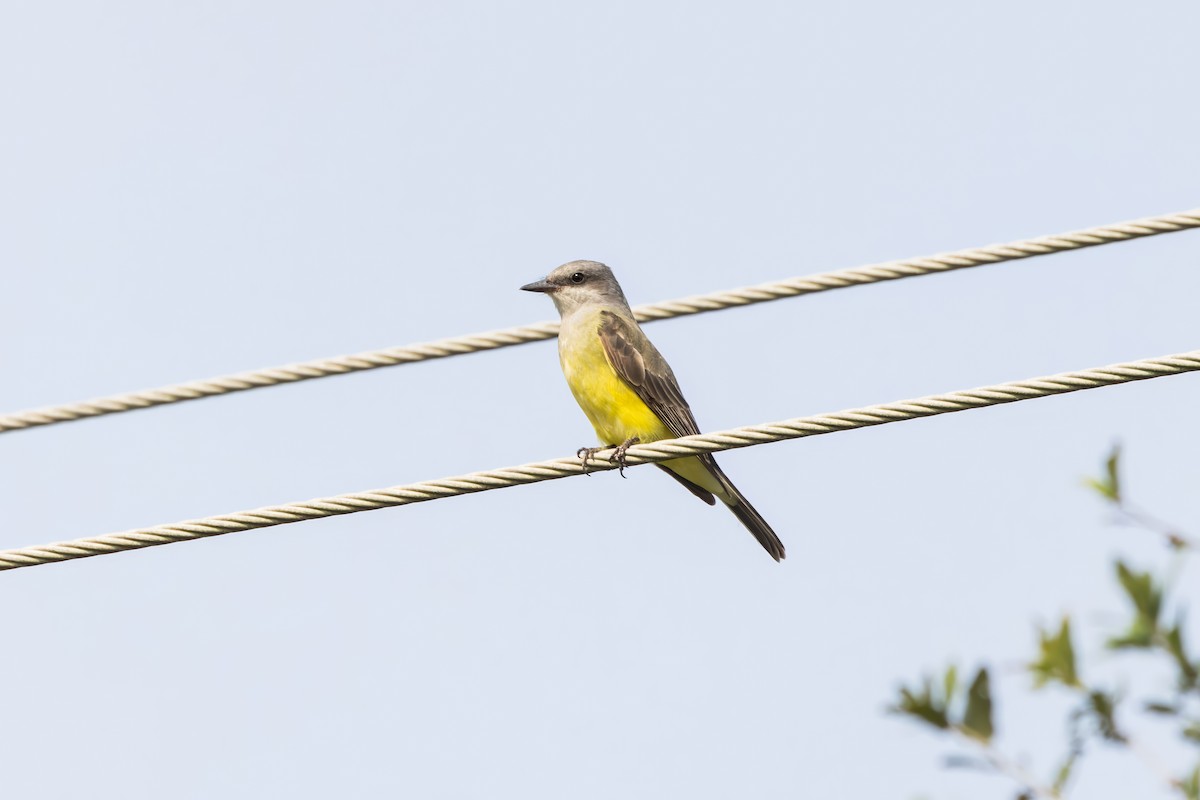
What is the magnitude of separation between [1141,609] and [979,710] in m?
0.53

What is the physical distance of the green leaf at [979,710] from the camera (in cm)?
495

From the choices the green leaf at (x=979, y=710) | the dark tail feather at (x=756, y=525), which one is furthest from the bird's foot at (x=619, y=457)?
the green leaf at (x=979, y=710)

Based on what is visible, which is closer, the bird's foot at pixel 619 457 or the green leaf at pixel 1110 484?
the green leaf at pixel 1110 484

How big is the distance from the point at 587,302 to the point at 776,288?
1896mm

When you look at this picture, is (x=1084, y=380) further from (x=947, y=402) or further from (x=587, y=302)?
(x=587, y=302)

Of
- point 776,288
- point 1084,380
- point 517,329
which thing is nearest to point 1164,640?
point 1084,380

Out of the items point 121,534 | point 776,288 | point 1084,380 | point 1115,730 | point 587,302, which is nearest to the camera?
point 1115,730

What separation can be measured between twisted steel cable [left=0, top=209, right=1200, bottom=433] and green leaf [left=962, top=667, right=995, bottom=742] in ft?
8.12

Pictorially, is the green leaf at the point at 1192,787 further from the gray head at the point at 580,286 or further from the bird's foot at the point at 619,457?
the gray head at the point at 580,286

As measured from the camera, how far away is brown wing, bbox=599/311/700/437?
8703 millimetres

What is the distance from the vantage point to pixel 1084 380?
228 inches

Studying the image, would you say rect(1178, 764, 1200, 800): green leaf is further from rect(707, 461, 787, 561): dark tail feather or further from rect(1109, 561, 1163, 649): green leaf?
rect(707, 461, 787, 561): dark tail feather

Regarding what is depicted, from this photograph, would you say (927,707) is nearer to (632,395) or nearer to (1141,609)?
(1141,609)

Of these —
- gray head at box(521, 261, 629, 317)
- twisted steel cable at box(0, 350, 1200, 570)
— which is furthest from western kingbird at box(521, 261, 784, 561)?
twisted steel cable at box(0, 350, 1200, 570)
